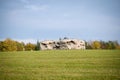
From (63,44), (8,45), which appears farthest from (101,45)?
(8,45)

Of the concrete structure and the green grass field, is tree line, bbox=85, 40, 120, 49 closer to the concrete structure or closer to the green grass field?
the concrete structure

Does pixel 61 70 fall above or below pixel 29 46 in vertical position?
below

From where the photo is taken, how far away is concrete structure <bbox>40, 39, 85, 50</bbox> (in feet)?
324

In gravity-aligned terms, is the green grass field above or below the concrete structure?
below

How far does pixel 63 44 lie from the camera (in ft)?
325

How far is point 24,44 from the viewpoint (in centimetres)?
11762

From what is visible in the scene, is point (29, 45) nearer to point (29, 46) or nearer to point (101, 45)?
point (29, 46)

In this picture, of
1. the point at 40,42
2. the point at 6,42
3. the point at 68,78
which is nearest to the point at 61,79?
the point at 68,78

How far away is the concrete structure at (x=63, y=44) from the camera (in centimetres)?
9862

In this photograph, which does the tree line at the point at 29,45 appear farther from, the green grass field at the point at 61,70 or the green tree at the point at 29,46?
the green grass field at the point at 61,70

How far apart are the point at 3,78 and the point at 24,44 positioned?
10707cm

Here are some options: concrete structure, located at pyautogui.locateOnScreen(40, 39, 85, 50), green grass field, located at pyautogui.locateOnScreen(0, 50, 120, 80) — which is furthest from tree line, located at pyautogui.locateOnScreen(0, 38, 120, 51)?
green grass field, located at pyautogui.locateOnScreen(0, 50, 120, 80)

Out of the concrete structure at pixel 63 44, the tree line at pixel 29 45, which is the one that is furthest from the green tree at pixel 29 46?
the concrete structure at pixel 63 44

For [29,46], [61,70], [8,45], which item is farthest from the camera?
[29,46]
